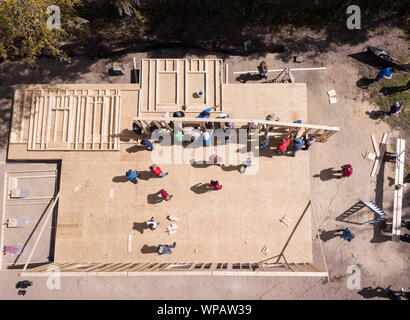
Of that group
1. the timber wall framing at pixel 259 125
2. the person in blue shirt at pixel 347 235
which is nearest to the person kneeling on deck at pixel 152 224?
the timber wall framing at pixel 259 125

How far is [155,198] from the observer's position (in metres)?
15.5

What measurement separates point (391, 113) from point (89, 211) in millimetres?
20365

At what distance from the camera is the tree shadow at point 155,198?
50.6ft

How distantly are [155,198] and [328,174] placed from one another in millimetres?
11110

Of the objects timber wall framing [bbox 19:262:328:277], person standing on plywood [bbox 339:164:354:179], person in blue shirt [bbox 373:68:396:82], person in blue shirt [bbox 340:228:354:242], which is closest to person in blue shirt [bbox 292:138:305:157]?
person standing on plywood [bbox 339:164:354:179]

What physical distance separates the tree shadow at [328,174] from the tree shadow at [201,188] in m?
6.91

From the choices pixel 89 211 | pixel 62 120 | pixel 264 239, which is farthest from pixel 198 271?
pixel 62 120

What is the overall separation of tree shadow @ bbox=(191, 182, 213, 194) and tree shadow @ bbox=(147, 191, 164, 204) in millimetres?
2063

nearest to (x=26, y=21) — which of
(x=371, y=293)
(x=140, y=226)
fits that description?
(x=140, y=226)

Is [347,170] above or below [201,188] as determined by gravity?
above

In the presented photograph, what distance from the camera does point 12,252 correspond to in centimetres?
1574

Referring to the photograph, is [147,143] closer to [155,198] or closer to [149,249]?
Answer: [155,198]

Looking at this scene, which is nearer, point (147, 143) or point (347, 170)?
point (147, 143)

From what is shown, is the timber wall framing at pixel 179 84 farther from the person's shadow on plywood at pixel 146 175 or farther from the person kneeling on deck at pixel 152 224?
the person kneeling on deck at pixel 152 224
